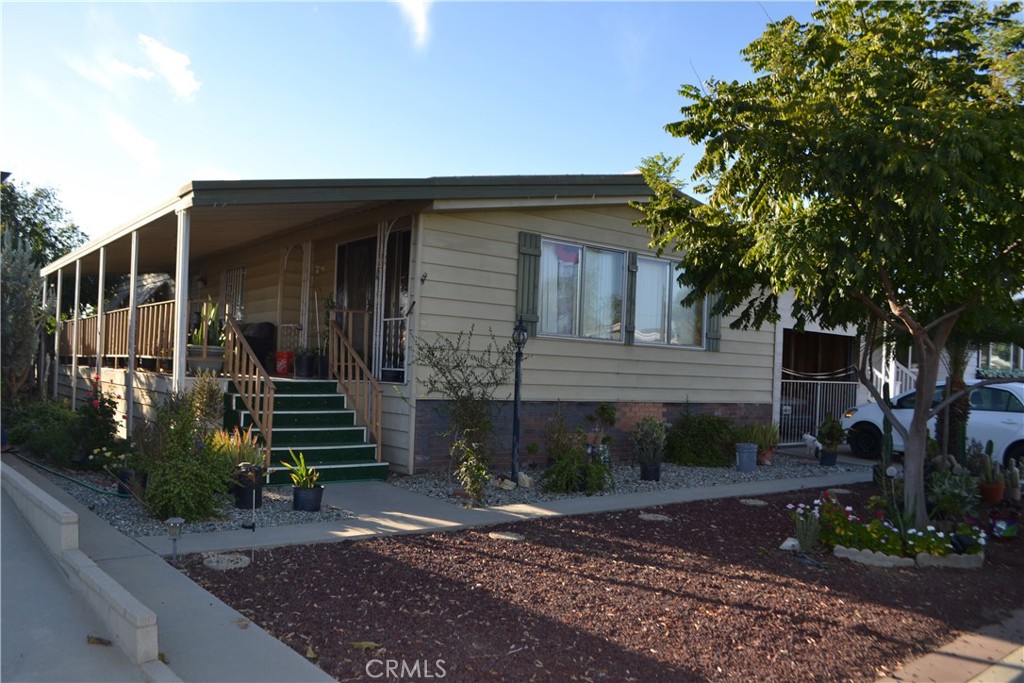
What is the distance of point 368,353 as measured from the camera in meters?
11.2

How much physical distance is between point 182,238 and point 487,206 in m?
3.58

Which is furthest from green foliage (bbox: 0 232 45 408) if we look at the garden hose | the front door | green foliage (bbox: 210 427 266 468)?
green foliage (bbox: 210 427 266 468)

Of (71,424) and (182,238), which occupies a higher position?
(182,238)

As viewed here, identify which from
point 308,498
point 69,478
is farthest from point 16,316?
point 308,498

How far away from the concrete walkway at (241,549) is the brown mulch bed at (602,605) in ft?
0.57

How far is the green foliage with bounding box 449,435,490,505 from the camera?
844cm

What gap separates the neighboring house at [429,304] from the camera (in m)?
9.80

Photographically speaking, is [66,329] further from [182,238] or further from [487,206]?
[487,206]

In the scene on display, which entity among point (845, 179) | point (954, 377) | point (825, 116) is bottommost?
point (954, 377)

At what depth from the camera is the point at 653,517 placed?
27.1 feet

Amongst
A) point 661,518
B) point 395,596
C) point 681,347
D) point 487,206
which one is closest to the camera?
point 395,596

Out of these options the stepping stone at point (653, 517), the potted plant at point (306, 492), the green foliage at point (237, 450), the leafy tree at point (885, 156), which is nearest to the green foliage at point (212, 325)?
the green foliage at point (237, 450)

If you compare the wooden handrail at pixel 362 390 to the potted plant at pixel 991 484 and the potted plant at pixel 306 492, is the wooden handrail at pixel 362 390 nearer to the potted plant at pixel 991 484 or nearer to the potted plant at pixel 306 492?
the potted plant at pixel 306 492

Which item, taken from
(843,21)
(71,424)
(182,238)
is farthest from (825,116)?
(71,424)
